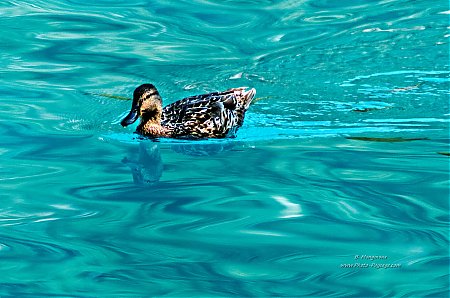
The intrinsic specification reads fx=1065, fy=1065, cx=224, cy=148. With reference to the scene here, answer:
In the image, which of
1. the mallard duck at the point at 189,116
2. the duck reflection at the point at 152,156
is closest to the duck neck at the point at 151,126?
the mallard duck at the point at 189,116

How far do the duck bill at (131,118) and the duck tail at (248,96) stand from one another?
1176mm

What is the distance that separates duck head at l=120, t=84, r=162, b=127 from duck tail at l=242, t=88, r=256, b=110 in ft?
2.87

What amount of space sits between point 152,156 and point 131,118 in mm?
676

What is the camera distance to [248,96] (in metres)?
11.0

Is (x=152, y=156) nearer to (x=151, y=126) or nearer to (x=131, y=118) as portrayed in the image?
A: (x=131, y=118)

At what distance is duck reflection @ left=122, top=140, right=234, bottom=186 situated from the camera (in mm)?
8820

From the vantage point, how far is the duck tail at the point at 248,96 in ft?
36.0

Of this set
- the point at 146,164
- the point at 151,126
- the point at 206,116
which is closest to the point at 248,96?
the point at 206,116

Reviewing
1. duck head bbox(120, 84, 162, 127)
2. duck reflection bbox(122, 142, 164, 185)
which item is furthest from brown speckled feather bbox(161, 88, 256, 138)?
duck reflection bbox(122, 142, 164, 185)

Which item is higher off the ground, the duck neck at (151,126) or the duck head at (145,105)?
the duck head at (145,105)

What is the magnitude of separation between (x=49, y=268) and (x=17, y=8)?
8.28m

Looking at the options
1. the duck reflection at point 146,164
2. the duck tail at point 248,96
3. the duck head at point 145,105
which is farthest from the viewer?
the duck tail at point 248,96

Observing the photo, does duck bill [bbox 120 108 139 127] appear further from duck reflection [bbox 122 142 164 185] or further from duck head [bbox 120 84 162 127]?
duck reflection [bbox 122 142 164 185]

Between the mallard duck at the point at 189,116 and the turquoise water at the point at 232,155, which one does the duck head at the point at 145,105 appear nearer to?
the mallard duck at the point at 189,116
